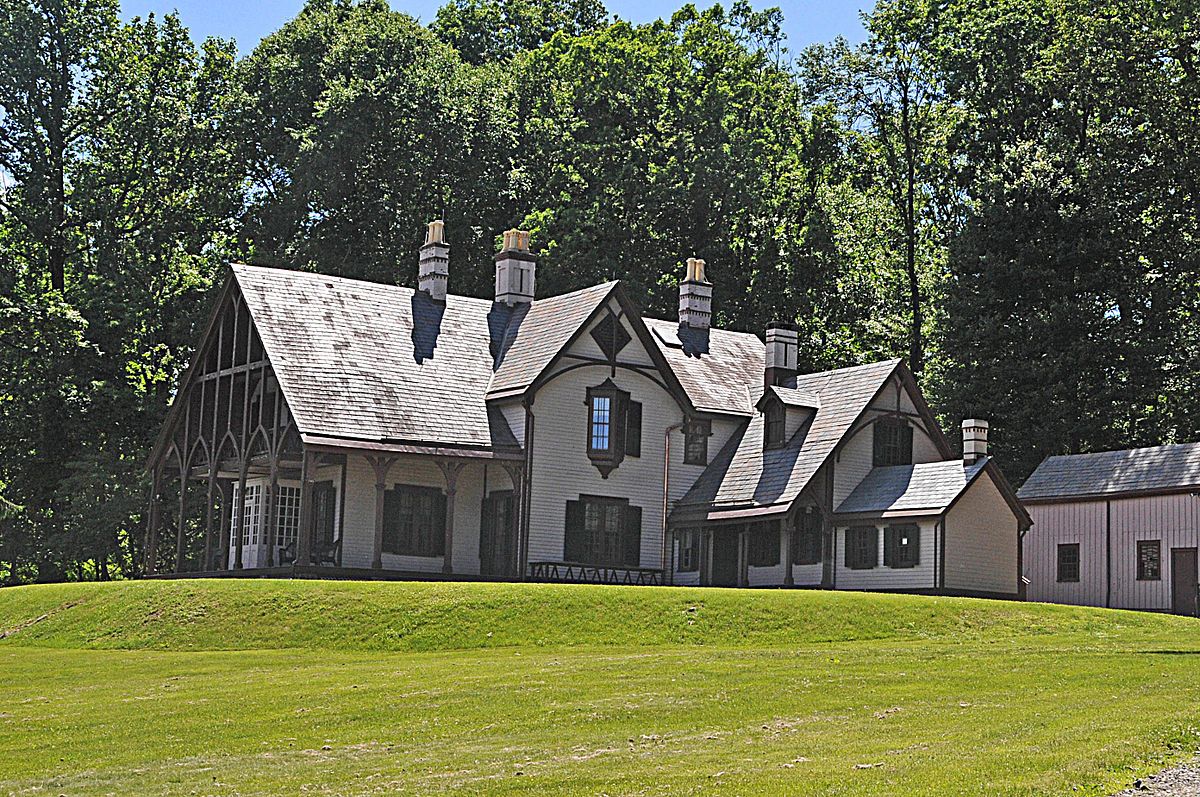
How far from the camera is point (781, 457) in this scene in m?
42.5

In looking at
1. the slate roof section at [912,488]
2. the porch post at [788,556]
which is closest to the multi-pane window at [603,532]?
the porch post at [788,556]

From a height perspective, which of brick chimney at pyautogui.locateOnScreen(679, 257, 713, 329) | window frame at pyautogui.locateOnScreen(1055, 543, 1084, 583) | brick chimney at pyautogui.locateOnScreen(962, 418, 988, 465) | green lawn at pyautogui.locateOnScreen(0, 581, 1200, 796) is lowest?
green lawn at pyautogui.locateOnScreen(0, 581, 1200, 796)

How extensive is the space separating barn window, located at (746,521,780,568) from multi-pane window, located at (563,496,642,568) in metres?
2.77

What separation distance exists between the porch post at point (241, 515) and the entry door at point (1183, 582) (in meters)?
21.7

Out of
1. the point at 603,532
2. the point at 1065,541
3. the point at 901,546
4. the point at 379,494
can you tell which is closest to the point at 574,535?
the point at 603,532

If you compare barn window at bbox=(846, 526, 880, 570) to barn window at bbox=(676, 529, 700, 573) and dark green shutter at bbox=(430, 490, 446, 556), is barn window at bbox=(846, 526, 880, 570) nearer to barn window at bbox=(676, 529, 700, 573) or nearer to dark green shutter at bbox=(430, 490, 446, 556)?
barn window at bbox=(676, 529, 700, 573)

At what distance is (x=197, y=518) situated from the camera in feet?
181

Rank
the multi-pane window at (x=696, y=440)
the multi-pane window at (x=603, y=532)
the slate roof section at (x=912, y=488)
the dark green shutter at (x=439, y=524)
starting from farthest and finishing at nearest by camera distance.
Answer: the multi-pane window at (x=696, y=440) < the multi-pane window at (x=603, y=532) < the dark green shutter at (x=439, y=524) < the slate roof section at (x=912, y=488)

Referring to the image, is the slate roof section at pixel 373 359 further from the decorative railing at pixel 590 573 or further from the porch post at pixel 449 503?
the decorative railing at pixel 590 573

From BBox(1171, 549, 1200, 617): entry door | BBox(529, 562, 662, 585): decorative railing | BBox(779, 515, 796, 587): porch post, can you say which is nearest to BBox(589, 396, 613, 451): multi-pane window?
BBox(529, 562, 662, 585): decorative railing

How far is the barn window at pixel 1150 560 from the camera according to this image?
130 feet

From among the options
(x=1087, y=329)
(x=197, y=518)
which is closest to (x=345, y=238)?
(x=197, y=518)

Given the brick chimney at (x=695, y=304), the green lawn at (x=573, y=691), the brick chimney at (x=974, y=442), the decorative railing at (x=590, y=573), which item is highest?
the brick chimney at (x=695, y=304)

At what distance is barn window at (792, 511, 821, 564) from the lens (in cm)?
4125
